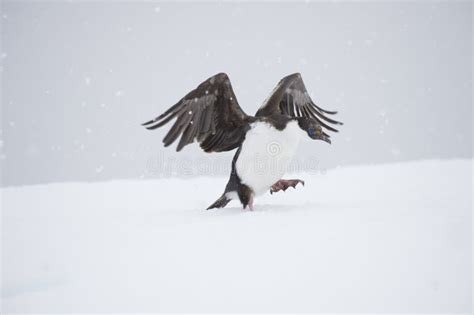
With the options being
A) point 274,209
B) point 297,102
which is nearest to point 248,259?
point 274,209

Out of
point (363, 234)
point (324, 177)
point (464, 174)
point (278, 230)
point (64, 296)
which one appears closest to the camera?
point (64, 296)

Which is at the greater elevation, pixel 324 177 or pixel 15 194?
pixel 324 177

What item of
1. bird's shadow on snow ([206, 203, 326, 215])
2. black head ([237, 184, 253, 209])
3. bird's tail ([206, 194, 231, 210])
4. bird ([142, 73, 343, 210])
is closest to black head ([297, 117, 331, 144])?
bird ([142, 73, 343, 210])

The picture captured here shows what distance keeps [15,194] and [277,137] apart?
421 centimetres

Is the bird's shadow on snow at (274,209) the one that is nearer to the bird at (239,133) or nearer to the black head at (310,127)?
the bird at (239,133)

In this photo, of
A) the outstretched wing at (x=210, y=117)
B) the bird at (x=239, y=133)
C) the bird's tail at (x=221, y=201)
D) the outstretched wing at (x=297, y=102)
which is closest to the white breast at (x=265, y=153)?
the bird at (x=239, y=133)

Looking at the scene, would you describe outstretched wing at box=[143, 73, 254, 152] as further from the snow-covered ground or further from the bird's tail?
the snow-covered ground

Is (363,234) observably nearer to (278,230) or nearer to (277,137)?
(278,230)

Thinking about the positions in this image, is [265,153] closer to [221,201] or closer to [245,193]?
[245,193]

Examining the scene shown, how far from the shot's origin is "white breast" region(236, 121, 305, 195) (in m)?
3.70

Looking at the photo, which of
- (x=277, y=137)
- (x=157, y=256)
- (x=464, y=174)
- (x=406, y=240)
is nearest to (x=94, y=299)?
(x=157, y=256)

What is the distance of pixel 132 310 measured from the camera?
6.10 feet

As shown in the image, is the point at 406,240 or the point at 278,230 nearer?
the point at 406,240

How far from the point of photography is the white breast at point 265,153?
3.70 metres
